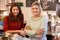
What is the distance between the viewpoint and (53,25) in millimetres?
3219

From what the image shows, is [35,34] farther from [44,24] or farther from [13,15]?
[13,15]

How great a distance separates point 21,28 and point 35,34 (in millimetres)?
352

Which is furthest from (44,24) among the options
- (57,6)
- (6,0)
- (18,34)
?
(6,0)

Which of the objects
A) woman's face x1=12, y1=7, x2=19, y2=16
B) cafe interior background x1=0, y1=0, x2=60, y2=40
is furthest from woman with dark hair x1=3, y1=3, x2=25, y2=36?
cafe interior background x1=0, y1=0, x2=60, y2=40

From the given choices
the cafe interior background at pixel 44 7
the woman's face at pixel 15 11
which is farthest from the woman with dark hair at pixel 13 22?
the cafe interior background at pixel 44 7

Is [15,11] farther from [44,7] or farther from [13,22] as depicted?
[44,7]

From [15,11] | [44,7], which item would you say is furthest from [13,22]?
[44,7]

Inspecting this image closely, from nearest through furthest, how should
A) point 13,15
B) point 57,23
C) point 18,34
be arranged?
point 18,34 < point 13,15 < point 57,23

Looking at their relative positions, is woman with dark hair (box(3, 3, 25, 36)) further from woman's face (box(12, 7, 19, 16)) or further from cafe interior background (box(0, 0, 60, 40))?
cafe interior background (box(0, 0, 60, 40))

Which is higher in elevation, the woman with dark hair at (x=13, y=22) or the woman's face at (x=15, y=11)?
the woman's face at (x=15, y=11)

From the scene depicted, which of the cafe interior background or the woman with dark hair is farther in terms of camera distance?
the cafe interior background

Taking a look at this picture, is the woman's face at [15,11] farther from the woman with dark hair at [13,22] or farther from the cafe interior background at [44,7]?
the cafe interior background at [44,7]

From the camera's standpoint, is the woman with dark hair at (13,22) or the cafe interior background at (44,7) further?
the cafe interior background at (44,7)

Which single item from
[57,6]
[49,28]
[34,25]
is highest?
[57,6]
